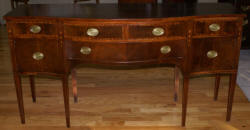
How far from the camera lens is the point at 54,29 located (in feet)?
6.40

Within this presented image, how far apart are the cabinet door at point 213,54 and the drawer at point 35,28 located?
900 millimetres

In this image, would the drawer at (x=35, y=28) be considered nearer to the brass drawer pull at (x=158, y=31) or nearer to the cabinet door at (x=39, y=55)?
the cabinet door at (x=39, y=55)

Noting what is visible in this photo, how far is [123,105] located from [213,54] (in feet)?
2.89

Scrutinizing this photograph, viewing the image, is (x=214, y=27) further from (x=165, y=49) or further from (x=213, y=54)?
Answer: (x=165, y=49)

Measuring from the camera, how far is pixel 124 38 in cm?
192

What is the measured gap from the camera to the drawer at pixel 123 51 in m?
1.96

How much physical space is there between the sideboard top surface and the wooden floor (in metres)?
0.81

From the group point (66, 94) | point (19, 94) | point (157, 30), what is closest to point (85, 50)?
point (66, 94)

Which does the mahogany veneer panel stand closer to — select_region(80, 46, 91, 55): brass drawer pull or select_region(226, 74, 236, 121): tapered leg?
select_region(80, 46, 91, 55): brass drawer pull

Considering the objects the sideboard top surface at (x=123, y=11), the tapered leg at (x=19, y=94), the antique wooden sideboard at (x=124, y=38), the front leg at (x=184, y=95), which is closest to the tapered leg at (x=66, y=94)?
the antique wooden sideboard at (x=124, y=38)

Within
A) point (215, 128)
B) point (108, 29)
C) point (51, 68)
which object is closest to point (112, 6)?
point (108, 29)

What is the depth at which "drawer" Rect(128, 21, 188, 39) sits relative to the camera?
1904 mm

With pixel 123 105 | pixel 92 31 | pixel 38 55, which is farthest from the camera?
pixel 123 105

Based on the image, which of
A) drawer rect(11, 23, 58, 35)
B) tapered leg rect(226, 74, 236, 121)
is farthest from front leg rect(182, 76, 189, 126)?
drawer rect(11, 23, 58, 35)
